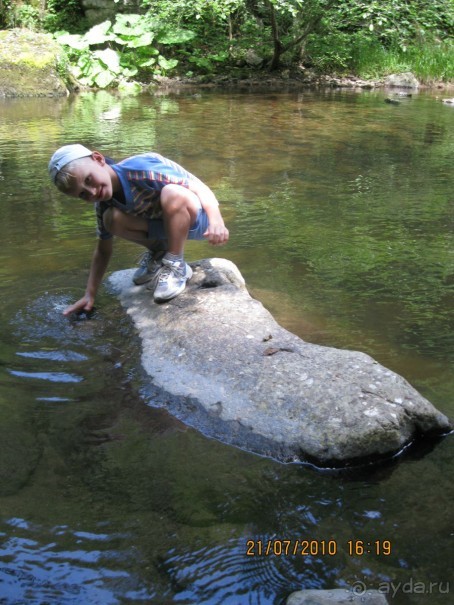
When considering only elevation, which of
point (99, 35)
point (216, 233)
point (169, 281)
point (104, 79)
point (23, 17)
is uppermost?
point (23, 17)

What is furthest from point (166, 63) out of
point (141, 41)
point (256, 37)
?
point (256, 37)

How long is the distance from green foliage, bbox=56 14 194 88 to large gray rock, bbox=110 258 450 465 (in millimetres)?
11599

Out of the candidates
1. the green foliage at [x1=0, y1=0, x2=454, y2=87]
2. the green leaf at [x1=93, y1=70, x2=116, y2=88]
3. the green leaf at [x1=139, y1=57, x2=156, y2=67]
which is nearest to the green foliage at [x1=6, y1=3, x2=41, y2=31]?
the green foliage at [x1=0, y1=0, x2=454, y2=87]

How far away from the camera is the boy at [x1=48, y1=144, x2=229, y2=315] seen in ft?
9.23

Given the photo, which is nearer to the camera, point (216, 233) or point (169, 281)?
point (216, 233)

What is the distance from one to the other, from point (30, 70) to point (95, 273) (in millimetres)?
10265

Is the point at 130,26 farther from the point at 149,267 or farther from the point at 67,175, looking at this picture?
the point at 67,175

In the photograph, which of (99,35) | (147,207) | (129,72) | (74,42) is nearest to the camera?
(147,207)

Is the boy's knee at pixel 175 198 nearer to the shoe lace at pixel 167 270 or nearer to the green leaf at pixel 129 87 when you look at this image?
the shoe lace at pixel 167 270

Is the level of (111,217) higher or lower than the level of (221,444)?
higher

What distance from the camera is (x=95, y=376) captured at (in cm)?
268

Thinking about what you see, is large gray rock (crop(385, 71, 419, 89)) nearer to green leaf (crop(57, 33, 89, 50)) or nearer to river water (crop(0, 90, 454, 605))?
green leaf (crop(57, 33, 89, 50))

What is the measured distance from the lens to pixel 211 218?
9.83 feet

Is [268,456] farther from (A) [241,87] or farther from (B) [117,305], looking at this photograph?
(A) [241,87]
